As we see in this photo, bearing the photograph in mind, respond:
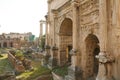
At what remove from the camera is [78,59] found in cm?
1151

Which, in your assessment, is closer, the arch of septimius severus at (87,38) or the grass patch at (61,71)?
the arch of septimius severus at (87,38)

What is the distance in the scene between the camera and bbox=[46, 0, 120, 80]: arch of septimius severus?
26.8 feet

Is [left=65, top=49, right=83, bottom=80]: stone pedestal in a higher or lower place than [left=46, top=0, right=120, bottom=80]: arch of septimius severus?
lower

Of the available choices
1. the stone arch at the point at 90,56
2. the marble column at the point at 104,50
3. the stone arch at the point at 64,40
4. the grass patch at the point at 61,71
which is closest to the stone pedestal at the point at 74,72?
the stone arch at the point at 90,56

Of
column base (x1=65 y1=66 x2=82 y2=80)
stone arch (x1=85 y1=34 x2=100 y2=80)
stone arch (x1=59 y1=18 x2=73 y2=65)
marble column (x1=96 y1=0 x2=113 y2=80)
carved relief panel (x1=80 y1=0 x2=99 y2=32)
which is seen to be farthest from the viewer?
stone arch (x1=59 y1=18 x2=73 y2=65)

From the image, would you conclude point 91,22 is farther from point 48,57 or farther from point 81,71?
point 48,57

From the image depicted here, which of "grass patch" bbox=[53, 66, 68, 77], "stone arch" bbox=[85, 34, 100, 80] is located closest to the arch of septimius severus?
"stone arch" bbox=[85, 34, 100, 80]

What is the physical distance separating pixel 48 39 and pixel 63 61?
3.77 metres

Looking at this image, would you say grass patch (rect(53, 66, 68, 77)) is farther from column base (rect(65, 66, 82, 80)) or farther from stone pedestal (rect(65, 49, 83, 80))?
column base (rect(65, 66, 82, 80))

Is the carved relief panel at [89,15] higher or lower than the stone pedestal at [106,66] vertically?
higher

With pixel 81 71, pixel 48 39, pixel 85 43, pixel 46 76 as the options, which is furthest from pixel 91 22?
pixel 48 39

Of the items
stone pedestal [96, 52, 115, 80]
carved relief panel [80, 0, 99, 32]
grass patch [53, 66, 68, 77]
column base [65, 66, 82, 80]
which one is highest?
carved relief panel [80, 0, 99, 32]

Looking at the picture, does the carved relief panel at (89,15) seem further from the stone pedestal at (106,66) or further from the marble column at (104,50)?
the stone pedestal at (106,66)

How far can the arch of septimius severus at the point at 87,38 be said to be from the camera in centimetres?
817
